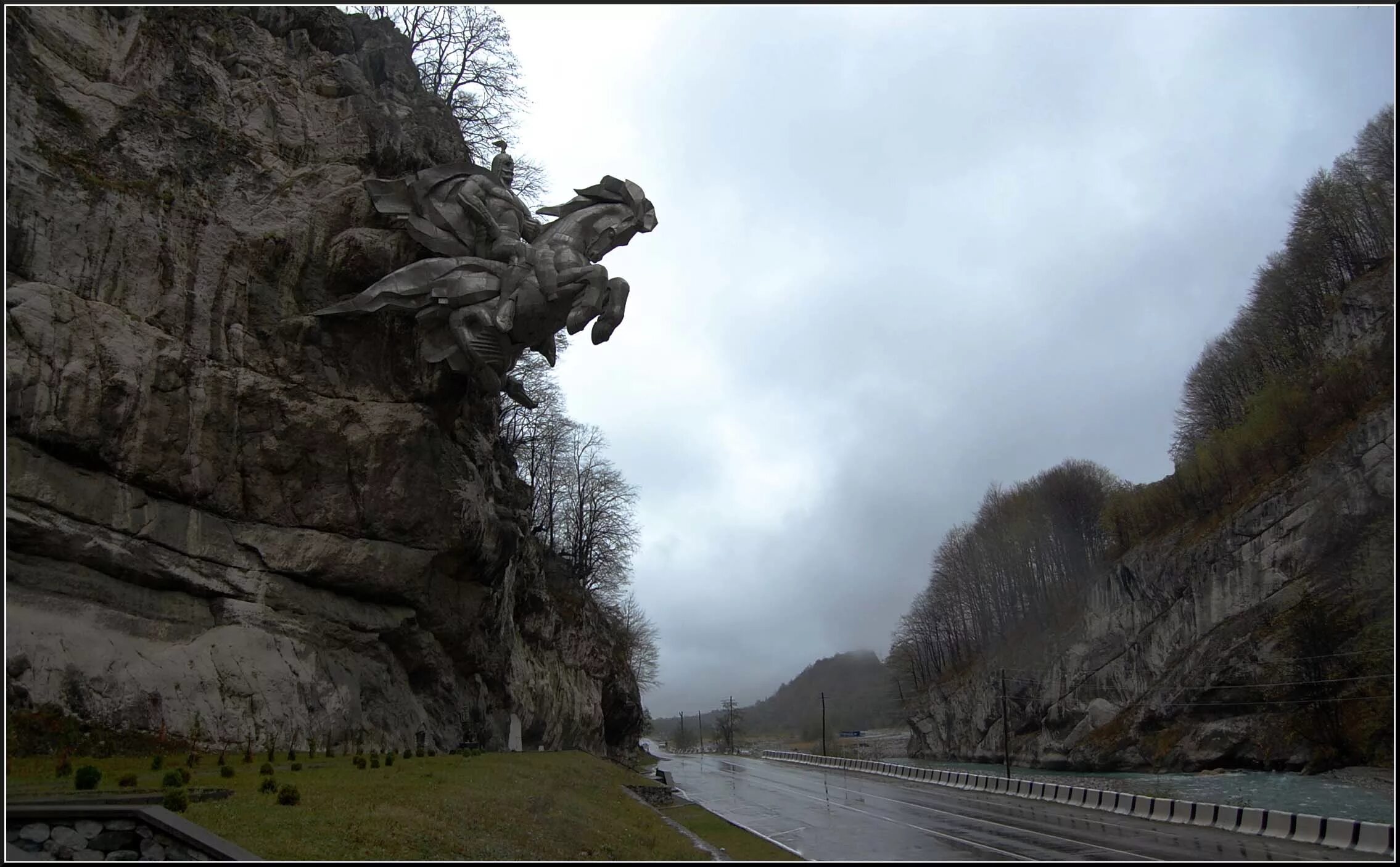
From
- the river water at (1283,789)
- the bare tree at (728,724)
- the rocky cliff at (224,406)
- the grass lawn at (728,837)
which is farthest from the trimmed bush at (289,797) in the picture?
the bare tree at (728,724)

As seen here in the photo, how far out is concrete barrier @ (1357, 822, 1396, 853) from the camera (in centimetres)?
1761

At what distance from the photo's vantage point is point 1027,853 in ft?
61.7

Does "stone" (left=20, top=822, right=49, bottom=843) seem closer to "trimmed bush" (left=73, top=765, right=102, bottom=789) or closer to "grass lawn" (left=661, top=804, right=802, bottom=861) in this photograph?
"trimmed bush" (left=73, top=765, right=102, bottom=789)

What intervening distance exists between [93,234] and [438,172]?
879 centimetres

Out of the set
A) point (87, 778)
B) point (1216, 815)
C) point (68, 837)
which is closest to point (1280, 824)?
point (1216, 815)

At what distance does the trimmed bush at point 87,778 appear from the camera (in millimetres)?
12203

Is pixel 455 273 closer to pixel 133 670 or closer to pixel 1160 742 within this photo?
pixel 133 670

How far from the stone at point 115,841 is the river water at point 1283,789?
1061 inches

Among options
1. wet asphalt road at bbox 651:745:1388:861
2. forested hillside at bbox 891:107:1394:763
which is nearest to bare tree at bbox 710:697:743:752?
forested hillside at bbox 891:107:1394:763

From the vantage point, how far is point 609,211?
27.6 m

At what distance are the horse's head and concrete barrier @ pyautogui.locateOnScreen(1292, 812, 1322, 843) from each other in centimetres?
2245

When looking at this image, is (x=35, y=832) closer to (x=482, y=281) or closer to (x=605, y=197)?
(x=482, y=281)

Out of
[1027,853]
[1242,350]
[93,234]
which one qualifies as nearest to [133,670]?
[93,234]

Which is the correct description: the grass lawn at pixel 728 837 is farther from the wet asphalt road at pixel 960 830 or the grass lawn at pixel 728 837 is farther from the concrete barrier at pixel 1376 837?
the concrete barrier at pixel 1376 837
